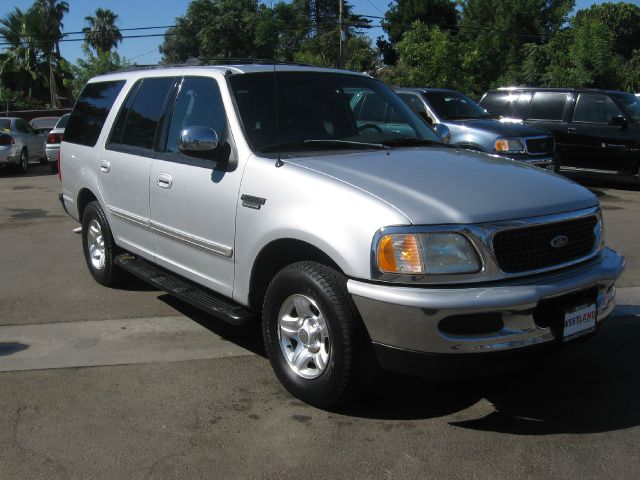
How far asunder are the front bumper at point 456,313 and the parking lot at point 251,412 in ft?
1.22

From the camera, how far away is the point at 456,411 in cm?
389

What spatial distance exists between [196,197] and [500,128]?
7966 millimetres

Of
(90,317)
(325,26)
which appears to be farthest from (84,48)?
(90,317)

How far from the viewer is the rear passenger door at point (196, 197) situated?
14.1 feet

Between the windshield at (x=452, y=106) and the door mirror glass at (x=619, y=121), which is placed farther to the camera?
the door mirror glass at (x=619, y=121)

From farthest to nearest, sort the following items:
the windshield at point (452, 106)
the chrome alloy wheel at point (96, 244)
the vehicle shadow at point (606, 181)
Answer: the vehicle shadow at point (606, 181)
the windshield at point (452, 106)
the chrome alloy wheel at point (96, 244)

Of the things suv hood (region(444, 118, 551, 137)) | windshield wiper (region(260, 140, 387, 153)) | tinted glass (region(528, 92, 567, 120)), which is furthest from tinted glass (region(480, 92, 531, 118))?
windshield wiper (region(260, 140, 387, 153))

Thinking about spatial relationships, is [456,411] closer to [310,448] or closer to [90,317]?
[310,448]

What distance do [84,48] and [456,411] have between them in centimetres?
4347

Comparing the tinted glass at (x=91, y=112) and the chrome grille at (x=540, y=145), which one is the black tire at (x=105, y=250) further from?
the chrome grille at (x=540, y=145)

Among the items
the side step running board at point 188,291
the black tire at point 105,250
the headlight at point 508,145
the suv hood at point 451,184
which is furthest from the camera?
the headlight at point 508,145

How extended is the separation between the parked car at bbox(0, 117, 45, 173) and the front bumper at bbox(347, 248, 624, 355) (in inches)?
644

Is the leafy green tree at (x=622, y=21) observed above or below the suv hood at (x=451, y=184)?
above

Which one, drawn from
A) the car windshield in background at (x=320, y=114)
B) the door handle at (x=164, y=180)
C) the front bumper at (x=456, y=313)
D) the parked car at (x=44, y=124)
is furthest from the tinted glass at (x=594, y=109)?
the parked car at (x=44, y=124)
